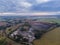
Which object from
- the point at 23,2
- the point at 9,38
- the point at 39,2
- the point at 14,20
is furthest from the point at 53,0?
the point at 9,38

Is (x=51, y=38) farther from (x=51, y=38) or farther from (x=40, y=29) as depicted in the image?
(x=40, y=29)

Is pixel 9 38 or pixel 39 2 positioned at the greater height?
pixel 39 2

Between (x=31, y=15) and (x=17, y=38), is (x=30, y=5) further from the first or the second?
(x=17, y=38)

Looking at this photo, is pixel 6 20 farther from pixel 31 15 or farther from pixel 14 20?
pixel 31 15

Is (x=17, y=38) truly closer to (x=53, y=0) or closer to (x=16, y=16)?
(x=16, y=16)

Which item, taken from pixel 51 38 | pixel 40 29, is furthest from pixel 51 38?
pixel 40 29

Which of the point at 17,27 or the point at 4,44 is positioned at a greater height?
the point at 17,27

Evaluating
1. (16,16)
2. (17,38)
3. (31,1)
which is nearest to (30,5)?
(31,1)

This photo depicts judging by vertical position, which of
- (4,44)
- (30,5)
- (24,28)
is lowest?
(4,44)
